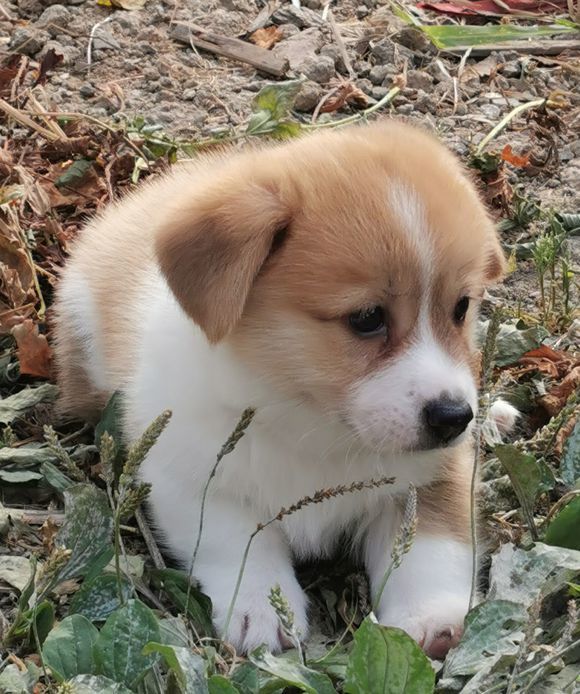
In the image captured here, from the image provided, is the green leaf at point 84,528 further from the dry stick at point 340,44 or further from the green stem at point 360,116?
the dry stick at point 340,44

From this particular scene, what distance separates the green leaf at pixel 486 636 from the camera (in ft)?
7.99

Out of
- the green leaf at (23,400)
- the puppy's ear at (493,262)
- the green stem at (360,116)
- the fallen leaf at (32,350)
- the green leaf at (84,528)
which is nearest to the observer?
the green leaf at (84,528)

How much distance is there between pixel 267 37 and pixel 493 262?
2884 mm

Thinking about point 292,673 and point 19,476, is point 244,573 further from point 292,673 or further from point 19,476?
point 19,476

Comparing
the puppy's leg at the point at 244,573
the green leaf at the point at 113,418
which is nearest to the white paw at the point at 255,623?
the puppy's leg at the point at 244,573

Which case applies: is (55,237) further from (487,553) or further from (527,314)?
(487,553)

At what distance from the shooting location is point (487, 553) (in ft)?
9.62

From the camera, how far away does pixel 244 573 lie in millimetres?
2750

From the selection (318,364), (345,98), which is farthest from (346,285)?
(345,98)

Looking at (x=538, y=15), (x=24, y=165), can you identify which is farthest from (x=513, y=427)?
(x=538, y=15)

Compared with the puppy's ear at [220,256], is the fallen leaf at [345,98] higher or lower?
lower

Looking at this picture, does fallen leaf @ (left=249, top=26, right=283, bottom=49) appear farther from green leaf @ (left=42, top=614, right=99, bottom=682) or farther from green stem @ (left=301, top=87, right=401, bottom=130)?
green leaf @ (left=42, top=614, right=99, bottom=682)

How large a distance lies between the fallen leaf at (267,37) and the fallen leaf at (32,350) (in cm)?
235

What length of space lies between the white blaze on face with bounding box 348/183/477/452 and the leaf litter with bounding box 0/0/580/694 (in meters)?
0.32
